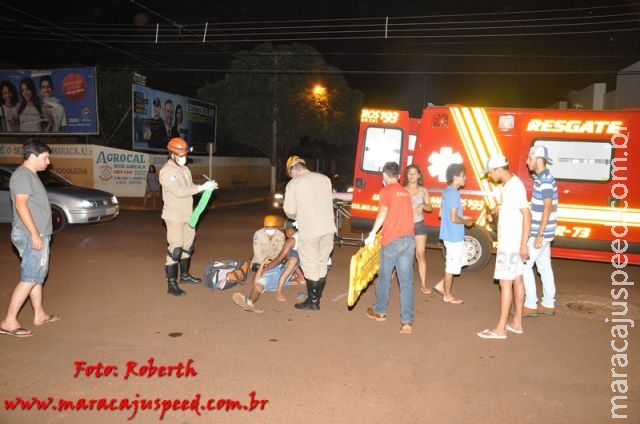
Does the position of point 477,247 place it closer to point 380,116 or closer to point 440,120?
point 440,120

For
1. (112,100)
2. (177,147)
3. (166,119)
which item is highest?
(112,100)

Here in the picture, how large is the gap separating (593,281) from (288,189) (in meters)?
5.20

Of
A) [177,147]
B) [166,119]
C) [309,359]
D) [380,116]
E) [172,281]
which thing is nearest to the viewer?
[309,359]

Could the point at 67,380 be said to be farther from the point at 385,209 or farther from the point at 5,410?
the point at 385,209

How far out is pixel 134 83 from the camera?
24.9 meters

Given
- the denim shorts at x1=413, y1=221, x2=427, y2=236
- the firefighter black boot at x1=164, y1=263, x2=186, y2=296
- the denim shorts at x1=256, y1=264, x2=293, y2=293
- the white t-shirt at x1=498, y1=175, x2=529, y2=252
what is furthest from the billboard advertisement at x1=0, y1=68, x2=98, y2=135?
the white t-shirt at x1=498, y1=175, x2=529, y2=252

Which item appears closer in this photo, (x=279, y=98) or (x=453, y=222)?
(x=453, y=222)

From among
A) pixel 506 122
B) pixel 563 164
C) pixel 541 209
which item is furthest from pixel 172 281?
pixel 563 164

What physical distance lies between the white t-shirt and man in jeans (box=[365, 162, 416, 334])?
0.91 meters

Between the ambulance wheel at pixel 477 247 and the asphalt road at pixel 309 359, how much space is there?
739mm

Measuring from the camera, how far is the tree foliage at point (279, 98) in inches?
1236

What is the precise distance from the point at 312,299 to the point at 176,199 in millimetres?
2160

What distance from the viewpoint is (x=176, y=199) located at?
6.50 metres

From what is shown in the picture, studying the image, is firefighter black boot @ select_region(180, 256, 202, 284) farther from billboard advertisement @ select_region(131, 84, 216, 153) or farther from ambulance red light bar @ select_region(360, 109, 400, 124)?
billboard advertisement @ select_region(131, 84, 216, 153)
